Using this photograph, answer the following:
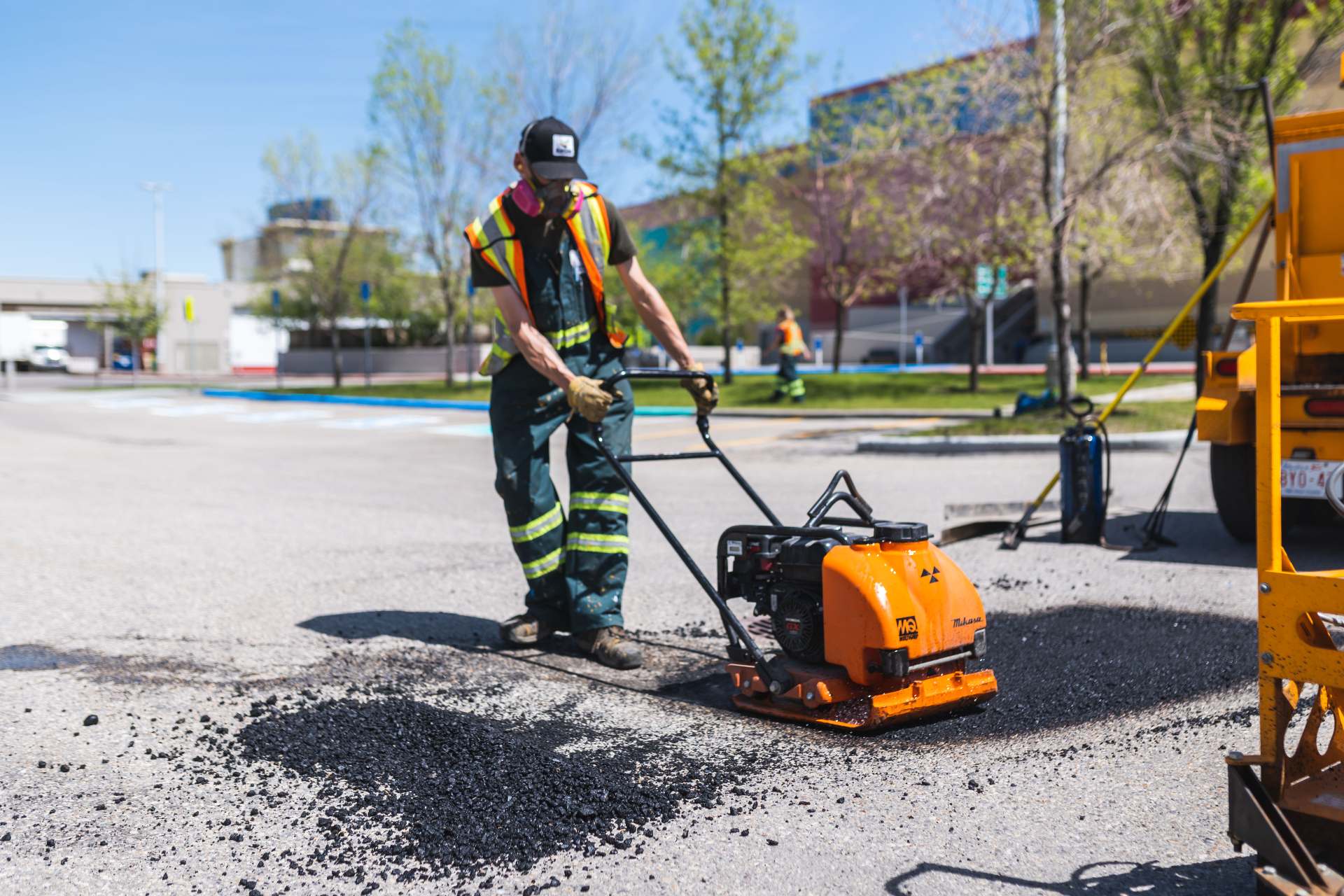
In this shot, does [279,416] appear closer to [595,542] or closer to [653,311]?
[653,311]

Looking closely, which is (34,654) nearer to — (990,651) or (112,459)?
(990,651)

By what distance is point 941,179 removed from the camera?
2038cm

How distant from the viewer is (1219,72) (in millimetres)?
14375

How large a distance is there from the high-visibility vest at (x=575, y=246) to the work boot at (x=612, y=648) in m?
1.12

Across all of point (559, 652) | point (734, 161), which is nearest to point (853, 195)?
point (734, 161)

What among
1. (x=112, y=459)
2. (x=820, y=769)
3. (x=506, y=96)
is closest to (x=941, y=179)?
(x=506, y=96)

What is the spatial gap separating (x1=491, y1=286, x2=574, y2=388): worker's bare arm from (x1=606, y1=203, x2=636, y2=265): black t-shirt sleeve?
47 cm

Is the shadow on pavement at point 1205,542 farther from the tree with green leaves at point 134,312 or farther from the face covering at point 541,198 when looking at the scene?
the tree with green leaves at point 134,312

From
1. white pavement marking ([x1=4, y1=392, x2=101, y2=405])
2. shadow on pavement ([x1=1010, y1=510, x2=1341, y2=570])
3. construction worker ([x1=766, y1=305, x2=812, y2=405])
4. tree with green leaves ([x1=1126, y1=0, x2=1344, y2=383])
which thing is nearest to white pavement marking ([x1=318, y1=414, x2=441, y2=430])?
construction worker ([x1=766, y1=305, x2=812, y2=405])

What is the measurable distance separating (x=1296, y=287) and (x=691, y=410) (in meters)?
14.5

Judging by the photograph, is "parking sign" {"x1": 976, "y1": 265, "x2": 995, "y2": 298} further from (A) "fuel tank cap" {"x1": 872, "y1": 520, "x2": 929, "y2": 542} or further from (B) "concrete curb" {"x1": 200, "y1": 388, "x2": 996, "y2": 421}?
(A) "fuel tank cap" {"x1": 872, "y1": 520, "x2": 929, "y2": 542}

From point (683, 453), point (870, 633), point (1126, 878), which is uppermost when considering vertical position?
point (683, 453)

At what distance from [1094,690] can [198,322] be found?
6452cm

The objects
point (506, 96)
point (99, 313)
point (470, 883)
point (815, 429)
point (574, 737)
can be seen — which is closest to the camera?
point (470, 883)
